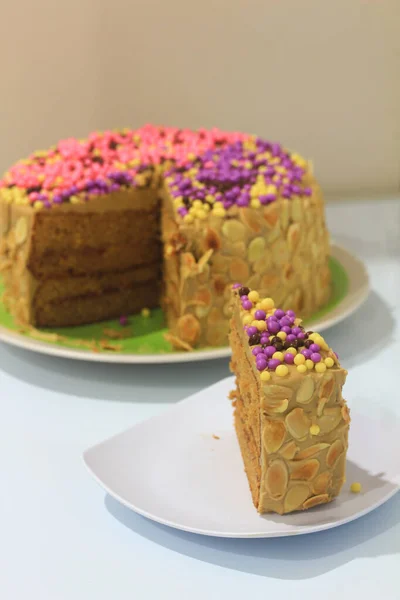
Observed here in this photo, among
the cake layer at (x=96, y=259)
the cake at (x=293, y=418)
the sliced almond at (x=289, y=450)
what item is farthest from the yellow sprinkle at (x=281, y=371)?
the cake layer at (x=96, y=259)

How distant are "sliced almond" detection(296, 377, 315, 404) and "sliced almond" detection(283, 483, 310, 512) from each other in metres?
0.16

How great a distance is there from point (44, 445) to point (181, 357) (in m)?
0.40

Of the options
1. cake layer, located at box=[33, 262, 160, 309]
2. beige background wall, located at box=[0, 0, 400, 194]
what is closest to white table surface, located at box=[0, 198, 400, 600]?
cake layer, located at box=[33, 262, 160, 309]

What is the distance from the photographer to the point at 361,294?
7.41ft

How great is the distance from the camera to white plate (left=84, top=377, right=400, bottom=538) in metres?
1.32

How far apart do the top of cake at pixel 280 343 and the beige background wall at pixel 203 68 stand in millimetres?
1854

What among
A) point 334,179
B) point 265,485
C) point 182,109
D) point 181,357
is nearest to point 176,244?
point 181,357

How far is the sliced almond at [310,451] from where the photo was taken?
1325 mm

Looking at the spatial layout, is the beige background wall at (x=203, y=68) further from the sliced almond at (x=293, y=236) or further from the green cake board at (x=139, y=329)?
the sliced almond at (x=293, y=236)

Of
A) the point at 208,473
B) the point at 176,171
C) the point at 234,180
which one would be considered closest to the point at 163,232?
the point at 176,171

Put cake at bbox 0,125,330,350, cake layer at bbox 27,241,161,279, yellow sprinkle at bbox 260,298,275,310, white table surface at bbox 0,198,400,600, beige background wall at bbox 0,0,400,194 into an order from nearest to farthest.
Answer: white table surface at bbox 0,198,400,600 < yellow sprinkle at bbox 260,298,275,310 < cake at bbox 0,125,330,350 < cake layer at bbox 27,241,161,279 < beige background wall at bbox 0,0,400,194

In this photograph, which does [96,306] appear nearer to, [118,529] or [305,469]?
[118,529]

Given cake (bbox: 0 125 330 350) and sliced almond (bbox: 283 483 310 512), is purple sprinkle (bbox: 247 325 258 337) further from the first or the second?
cake (bbox: 0 125 330 350)

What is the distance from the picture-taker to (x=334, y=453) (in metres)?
1.34
